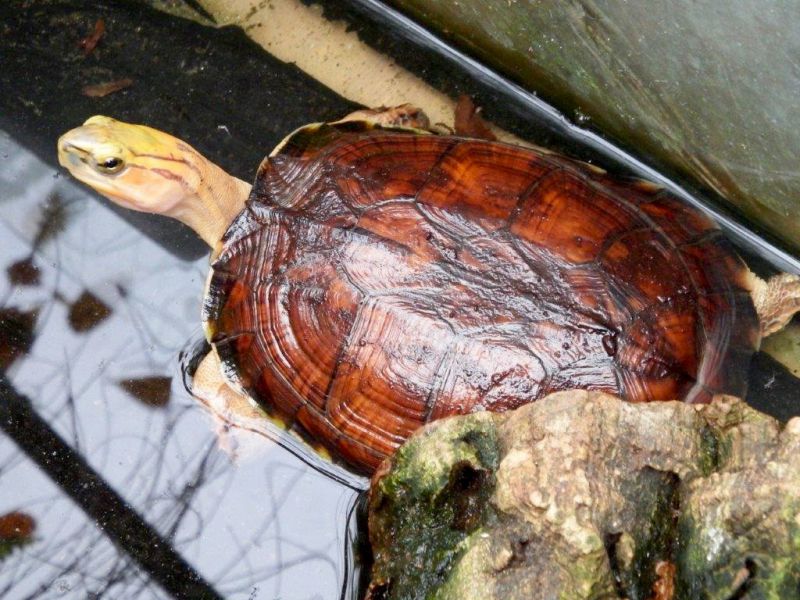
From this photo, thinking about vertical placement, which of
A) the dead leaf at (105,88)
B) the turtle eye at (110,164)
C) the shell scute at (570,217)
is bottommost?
the dead leaf at (105,88)

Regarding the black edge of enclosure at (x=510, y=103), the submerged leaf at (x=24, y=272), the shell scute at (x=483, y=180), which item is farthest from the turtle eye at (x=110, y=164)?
the black edge of enclosure at (x=510, y=103)

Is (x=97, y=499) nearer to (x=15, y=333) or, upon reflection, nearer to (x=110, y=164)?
(x=15, y=333)

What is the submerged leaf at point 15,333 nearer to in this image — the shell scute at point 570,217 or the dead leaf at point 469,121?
the dead leaf at point 469,121

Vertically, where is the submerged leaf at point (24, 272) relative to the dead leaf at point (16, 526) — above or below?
above

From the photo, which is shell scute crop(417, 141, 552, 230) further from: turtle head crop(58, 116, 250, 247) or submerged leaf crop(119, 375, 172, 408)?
submerged leaf crop(119, 375, 172, 408)

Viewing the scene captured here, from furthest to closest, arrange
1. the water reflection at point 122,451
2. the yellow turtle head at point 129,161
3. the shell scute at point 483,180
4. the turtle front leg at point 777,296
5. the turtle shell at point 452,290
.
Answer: the water reflection at point 122,451 → the turtle front leg at point 777,296 → the yellow turtle head at point 129,161 → the shell scute at point 483,180 → the turtle shell at point 452,290

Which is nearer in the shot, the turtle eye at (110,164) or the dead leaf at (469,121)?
the turtle eye at (110,164)
